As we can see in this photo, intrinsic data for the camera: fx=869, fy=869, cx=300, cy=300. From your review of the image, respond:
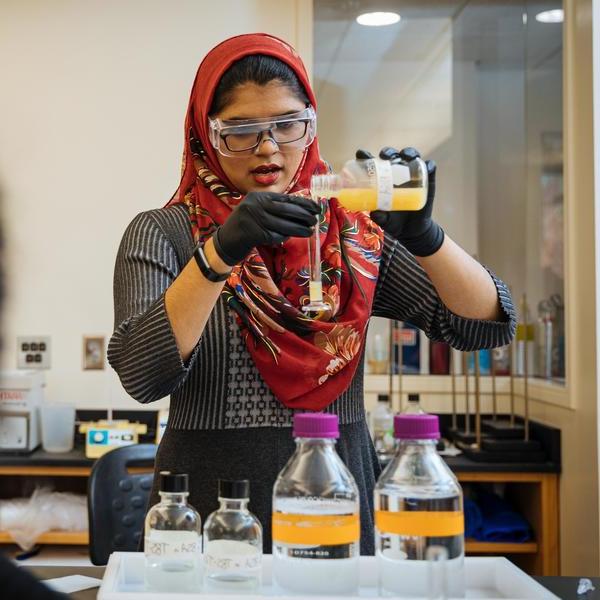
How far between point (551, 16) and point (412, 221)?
2.48 metres

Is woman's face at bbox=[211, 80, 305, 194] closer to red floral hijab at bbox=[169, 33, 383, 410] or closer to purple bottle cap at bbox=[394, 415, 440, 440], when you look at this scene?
red floral hijab at bbox=[169, 33, 383, 410]

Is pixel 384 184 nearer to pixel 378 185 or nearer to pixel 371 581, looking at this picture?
pixel 378 185

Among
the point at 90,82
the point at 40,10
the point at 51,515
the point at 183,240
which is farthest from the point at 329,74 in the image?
the point at 183,240

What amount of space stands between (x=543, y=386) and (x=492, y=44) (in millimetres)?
1385

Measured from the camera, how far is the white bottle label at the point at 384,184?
948mm

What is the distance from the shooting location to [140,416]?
315 cm

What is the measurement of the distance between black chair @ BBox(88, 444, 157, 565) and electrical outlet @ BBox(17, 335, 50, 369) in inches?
55.4

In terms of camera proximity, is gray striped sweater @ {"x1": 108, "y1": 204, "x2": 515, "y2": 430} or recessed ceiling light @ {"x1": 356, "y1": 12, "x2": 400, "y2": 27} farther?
recessed ceiling light @ {"x1": 356, "y1": 12, "x2": 400, "y2": 27}

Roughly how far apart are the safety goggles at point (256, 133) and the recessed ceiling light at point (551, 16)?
2.15 metres

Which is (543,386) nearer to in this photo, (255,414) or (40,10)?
(255,414)

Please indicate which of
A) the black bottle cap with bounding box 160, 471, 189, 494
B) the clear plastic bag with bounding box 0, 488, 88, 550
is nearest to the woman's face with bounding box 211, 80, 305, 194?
the black bottle cap with bounding box 160, 471, 189, 494

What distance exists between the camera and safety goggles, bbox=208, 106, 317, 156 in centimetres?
132

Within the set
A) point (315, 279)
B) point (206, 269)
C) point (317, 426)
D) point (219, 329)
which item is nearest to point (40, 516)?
point (219, 329)

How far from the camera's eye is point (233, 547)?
872 mm
